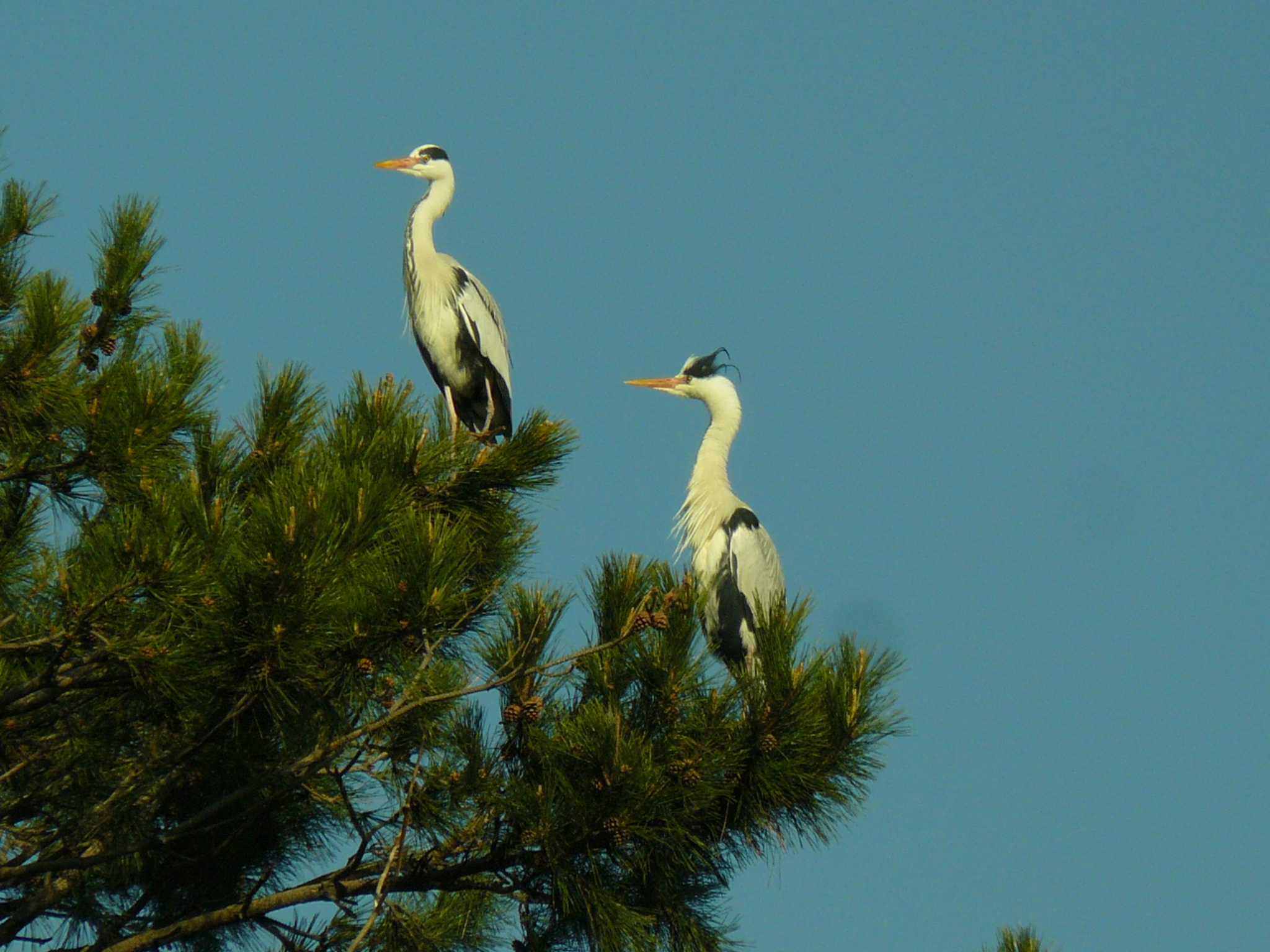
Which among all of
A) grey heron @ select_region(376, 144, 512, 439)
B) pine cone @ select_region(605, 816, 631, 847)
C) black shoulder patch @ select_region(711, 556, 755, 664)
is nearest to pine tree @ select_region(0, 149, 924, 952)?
pine cone @ select_region(605, 816, 631, 847)

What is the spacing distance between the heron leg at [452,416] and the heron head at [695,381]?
0.99 m

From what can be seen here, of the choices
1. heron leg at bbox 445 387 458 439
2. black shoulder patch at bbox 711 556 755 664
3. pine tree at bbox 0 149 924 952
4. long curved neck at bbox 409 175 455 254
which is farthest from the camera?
long curved neck at bbox 409 175 455 254

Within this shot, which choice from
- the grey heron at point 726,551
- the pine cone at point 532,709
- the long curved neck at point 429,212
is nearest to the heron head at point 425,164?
the long curved neck at point 429,212

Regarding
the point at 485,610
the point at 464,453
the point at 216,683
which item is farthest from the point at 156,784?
the point at 464,453

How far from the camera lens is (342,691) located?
13.6ft

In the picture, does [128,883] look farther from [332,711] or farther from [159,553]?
[159,553]

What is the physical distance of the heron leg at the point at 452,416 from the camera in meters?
5.21

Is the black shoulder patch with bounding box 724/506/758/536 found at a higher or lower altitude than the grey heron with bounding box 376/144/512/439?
lower

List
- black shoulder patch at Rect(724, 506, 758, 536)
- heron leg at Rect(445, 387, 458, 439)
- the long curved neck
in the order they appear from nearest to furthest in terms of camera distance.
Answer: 1. heron leg at Rect(445, 387, 458, 439)
2. black shoulder patch at Rect(724, 506, 758, 536)
3. the long curved neck

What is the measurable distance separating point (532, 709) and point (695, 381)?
400cm

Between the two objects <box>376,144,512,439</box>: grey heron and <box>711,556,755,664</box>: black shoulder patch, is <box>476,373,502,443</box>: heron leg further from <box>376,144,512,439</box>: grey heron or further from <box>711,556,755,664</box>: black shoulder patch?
<box>711,556,755,664</box>: black shoulder patch

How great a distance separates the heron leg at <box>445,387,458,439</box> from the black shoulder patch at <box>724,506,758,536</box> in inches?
49.9

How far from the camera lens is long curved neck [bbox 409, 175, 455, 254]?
9.04 metres

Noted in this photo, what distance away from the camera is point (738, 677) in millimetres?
4449
